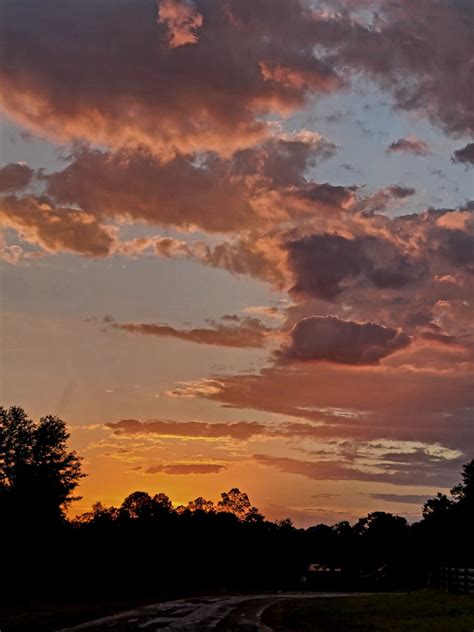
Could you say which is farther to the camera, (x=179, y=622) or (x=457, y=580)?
(x=457, y=580)

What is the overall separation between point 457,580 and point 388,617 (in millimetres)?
10684

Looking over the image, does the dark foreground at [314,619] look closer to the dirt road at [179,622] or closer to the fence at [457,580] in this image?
the dirt road at [179,622]

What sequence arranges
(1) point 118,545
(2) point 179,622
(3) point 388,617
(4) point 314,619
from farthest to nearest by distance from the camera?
(1) point 118,545
(4) point 314,619
(3) point 388,617
(2) point 179,622

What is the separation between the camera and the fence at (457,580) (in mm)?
44287

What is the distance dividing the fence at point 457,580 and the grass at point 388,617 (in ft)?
4.29

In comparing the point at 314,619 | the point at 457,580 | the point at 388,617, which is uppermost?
the point at 457,580

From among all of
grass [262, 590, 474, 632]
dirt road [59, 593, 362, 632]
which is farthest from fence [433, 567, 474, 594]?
dirt road [59, 593, 362, 632]

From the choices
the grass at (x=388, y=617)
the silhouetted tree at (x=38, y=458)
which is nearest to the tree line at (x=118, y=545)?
the silhouetted tree at (x=38, y=458)

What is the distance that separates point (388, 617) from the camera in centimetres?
3831

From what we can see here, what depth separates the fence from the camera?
145 feet

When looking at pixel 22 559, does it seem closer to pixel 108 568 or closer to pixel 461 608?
pixel 108 568

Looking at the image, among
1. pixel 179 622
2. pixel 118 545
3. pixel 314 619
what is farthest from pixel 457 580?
pixel 118 545

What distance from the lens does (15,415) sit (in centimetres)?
9450

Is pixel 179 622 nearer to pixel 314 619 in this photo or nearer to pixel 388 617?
pixel 314 619
